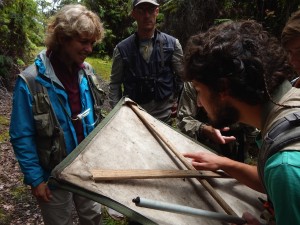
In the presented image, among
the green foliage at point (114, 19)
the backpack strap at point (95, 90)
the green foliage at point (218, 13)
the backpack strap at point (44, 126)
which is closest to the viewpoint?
the backpack strap at point (44, 126)

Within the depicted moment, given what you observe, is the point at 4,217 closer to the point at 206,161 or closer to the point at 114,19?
the point at 206,161

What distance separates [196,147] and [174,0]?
6530 mm

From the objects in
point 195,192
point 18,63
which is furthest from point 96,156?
point 18,63

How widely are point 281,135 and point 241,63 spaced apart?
1.55 feet

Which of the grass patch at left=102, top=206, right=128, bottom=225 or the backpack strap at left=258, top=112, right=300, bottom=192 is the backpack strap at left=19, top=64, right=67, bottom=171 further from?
the backpack strap at left=258, top=112, right=300, bottom=192

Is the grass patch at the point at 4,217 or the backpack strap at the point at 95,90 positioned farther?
the grass patch at the point at 4,217

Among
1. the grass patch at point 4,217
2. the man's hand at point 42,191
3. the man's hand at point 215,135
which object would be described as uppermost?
the man's hand at point 215,135

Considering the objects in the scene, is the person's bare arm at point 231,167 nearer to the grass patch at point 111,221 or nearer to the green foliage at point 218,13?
the grass patch at point 111,221

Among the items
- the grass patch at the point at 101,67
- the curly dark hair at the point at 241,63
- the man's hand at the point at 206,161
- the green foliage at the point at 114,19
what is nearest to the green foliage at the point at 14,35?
the grass patch at the point at 101,67

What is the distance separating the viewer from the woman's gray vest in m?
4.13

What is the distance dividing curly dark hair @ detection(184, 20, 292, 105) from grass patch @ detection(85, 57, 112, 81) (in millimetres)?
9823

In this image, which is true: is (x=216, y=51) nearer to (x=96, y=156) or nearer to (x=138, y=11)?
(x=96, y=156)

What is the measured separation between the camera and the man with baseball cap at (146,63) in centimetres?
414

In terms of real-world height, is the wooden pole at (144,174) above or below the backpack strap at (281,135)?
below
